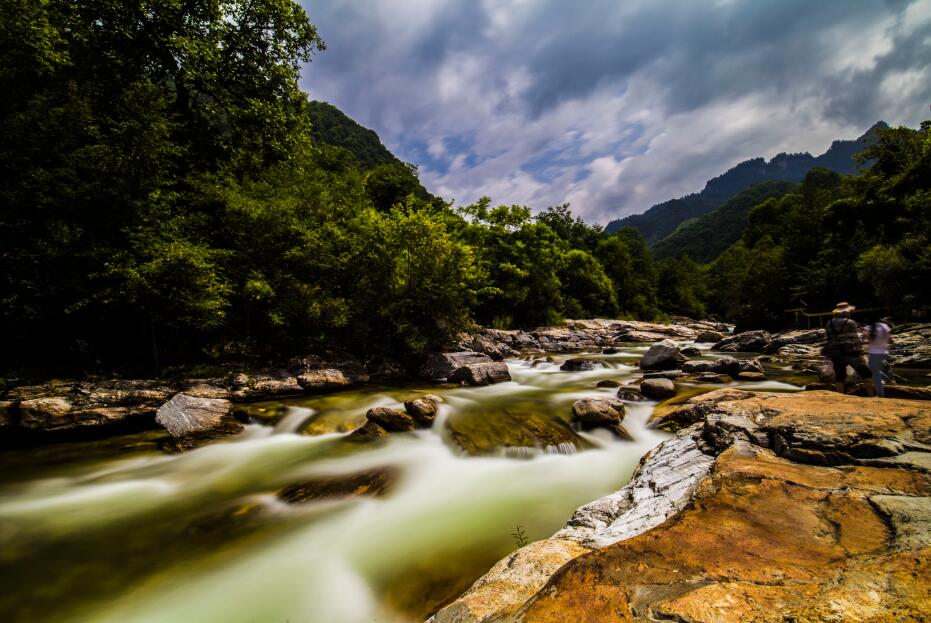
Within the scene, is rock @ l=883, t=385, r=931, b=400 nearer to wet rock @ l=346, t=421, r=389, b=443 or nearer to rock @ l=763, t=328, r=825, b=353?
wet rock @ l=346, t=421, r=389, b=443

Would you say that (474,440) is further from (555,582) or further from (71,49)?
(71,49)

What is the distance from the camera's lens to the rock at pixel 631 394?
9555 millimetres

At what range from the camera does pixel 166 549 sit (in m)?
4.77

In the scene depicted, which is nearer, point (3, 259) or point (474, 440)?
point (474, 440)

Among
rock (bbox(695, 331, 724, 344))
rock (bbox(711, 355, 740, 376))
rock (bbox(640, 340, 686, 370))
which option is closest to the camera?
rock (bbox(711, 355, 740, 376))

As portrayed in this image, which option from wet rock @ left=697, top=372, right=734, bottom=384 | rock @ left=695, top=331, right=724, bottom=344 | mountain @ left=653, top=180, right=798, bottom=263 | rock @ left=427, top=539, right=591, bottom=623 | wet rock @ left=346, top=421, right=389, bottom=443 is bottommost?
rock @ left=695, top=331, right=724, bottom=344

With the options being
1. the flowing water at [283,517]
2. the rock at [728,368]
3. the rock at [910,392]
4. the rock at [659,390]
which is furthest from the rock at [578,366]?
the rock at [910,392]

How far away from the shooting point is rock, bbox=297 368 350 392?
12148 millimetres

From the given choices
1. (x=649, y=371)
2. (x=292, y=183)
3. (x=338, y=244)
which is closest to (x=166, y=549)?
(x=338, y=244)

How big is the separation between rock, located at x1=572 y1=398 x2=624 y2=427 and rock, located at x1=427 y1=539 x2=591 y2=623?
5193 mm

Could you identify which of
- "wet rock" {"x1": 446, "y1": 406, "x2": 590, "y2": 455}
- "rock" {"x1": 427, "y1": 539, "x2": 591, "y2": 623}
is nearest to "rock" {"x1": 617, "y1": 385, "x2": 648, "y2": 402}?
"wet rock" {"x1": 446, "y1": 406, "x2": 590, "y2": 455}

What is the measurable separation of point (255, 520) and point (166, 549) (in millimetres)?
1034

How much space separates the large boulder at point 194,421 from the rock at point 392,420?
3.44 metres

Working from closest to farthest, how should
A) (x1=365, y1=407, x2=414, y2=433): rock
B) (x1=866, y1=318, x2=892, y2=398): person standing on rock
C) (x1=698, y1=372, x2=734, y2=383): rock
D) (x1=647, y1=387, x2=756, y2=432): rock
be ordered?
(x1=647, y1=387, x2=756, y2=432): rock
(x1=866, y1=318, x2=892, y2=398): person standing on rock
(x1=365, y1=407, x2=414, y2=433): rock
(x1=698, y1=372, x2=734, y2=383): rock
